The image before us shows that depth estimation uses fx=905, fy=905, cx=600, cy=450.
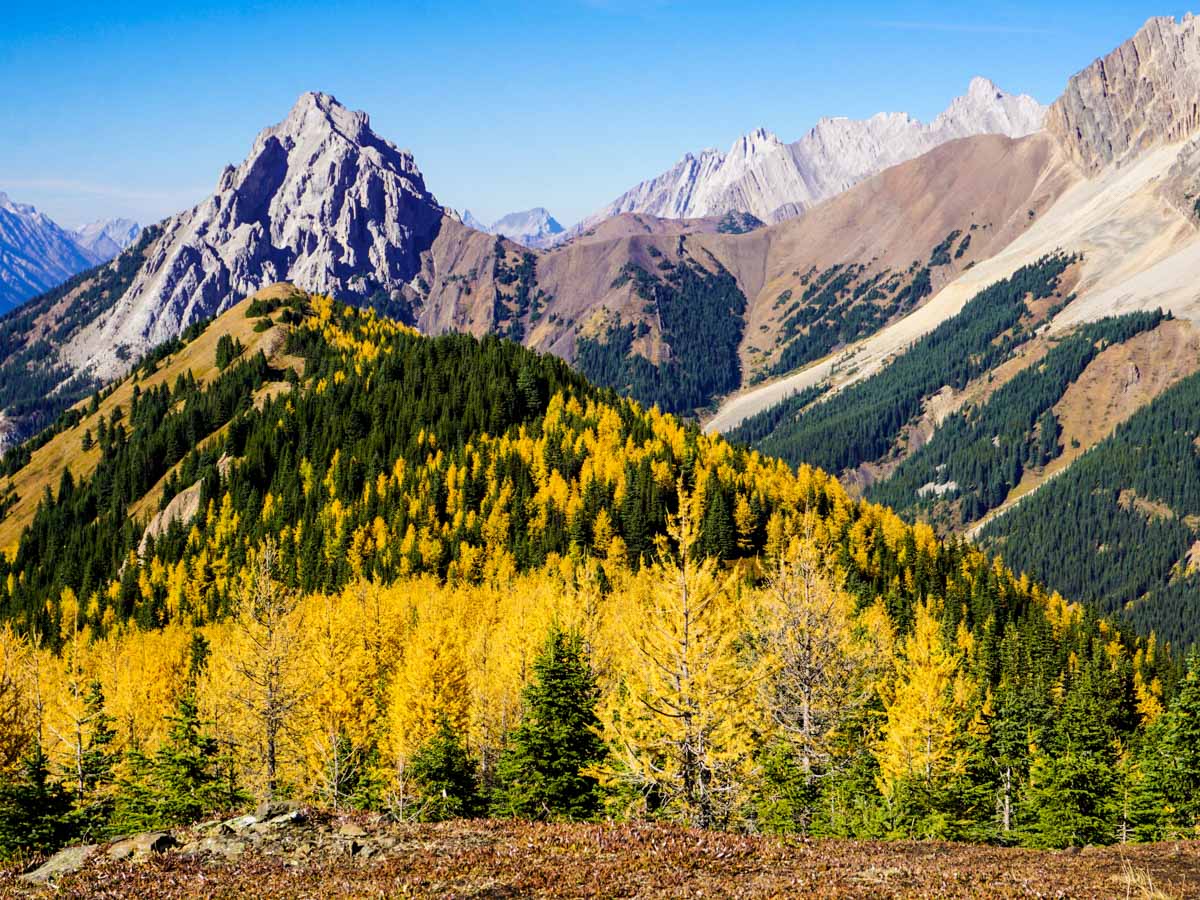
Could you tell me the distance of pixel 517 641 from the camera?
6481 centimetres

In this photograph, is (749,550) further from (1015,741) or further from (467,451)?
(1015,741)

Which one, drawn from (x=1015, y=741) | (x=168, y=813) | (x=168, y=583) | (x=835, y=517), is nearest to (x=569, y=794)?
(x=168, y=813)

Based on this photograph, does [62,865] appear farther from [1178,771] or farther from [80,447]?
[80,447]

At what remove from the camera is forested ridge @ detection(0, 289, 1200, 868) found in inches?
1588

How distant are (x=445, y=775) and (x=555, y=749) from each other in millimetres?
6952

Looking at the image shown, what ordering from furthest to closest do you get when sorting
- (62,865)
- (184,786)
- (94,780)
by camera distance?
(94,780) → (184,786) → (62,865)

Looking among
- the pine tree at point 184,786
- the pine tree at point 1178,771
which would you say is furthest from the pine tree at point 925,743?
the pine tree at point 184,786

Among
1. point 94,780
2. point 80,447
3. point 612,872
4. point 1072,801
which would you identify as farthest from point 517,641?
point 80,447

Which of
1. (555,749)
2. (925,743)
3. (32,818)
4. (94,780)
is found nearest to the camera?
(32,818)

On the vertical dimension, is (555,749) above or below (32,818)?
above

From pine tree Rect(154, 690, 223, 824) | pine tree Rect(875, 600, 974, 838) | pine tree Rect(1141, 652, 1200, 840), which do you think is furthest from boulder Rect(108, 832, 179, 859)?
pine tree Rect(1141, 652, 1200, 840)

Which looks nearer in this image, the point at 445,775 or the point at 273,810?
the point at 273,810

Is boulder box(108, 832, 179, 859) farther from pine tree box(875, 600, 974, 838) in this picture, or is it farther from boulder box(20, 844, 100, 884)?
pine tree box(875, 600, 974, 838)

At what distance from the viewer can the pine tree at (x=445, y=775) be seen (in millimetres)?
44188
